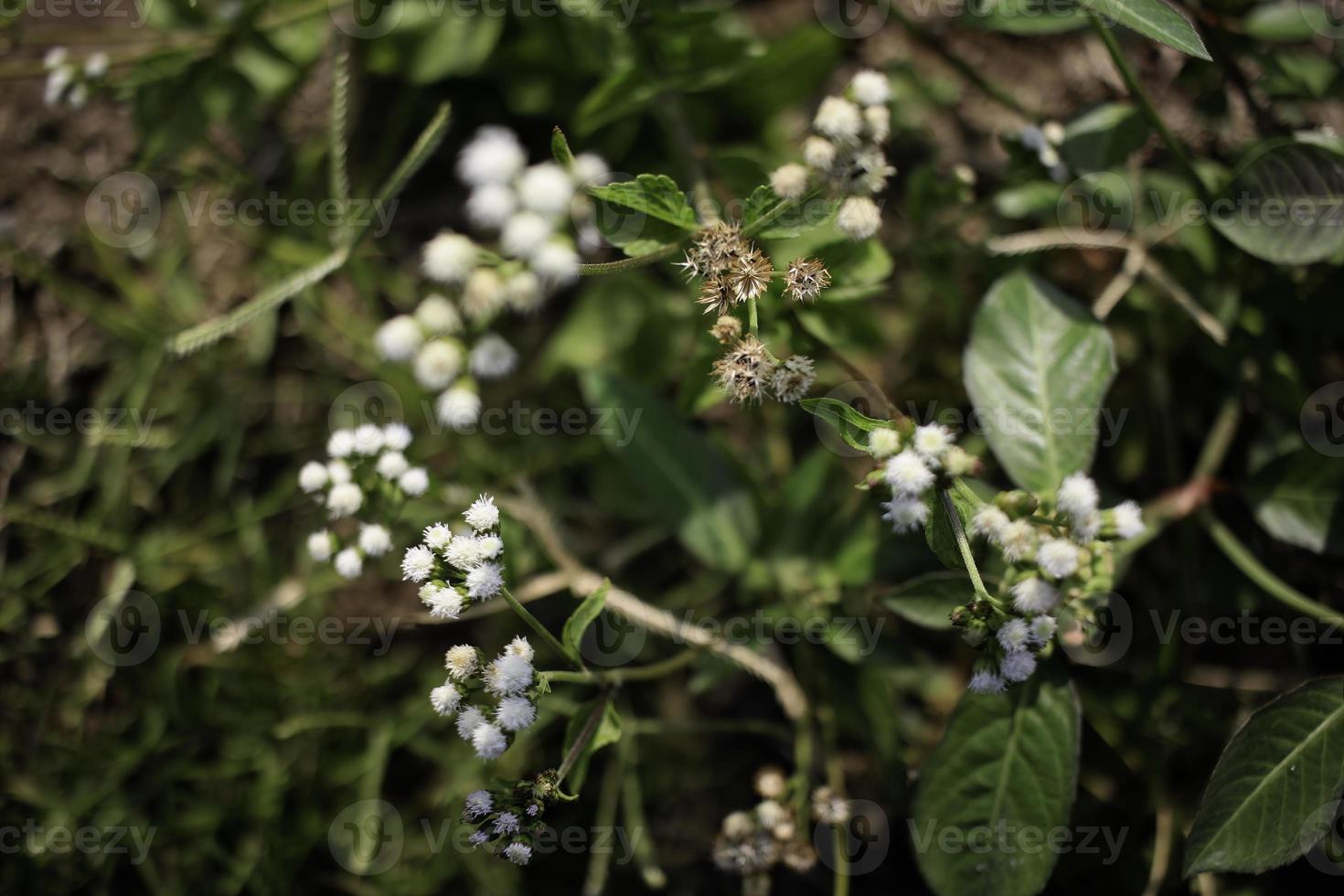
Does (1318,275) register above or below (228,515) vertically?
above

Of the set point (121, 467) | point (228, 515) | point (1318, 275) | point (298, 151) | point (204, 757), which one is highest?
point (1318, 275)

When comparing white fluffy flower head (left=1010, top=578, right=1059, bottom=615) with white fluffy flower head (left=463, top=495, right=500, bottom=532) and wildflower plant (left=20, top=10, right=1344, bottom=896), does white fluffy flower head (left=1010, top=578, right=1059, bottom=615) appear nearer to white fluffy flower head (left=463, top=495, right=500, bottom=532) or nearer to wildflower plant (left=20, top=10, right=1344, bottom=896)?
wildflower plant (left=20, top=10, right=1344, bottom=896)

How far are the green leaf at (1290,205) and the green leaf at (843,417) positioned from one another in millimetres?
1050

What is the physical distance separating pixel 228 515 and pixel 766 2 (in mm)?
2434

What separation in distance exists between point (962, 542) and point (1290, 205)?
3.78 ft

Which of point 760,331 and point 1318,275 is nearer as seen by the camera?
point 760,331

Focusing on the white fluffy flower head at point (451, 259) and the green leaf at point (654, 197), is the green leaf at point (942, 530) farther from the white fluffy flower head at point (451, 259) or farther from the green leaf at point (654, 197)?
the white fluffy flower head at point (451, 259)

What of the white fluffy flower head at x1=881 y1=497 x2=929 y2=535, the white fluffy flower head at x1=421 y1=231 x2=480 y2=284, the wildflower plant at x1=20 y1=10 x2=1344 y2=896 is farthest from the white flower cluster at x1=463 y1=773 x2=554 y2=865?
the white fluffy flower head at x1=421 y1=231 x2=480 y2=284

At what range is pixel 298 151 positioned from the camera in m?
3.02

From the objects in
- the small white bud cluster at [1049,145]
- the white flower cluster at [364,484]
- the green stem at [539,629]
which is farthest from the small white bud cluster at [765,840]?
the small white bud cluster at [1049,145]

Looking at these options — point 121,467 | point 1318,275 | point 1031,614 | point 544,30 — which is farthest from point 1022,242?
point 121,467

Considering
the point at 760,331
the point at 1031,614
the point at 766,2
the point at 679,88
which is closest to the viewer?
Answer: the point at 1031,614

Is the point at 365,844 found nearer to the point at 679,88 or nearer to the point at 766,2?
the point at 679,88

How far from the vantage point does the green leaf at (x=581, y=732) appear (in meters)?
1.59
